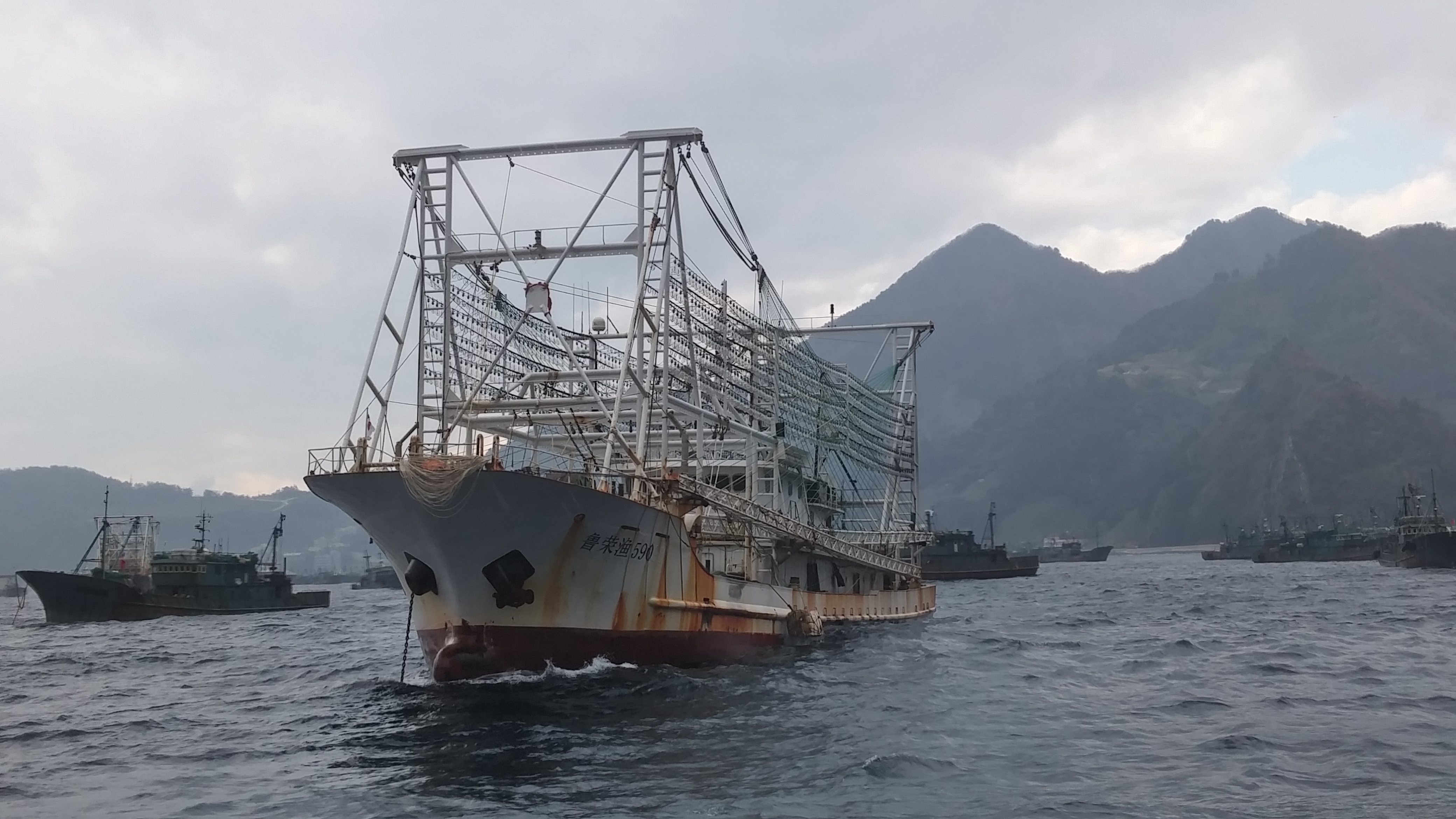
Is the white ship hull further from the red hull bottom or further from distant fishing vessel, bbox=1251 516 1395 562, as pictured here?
distant fishing vessel, bbox=1251 516 1395 562

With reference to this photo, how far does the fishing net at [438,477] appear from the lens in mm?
23016

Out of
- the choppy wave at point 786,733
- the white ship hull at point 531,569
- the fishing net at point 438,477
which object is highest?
the fishing net at point 438,477

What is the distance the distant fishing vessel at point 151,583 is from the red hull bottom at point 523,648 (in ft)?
158

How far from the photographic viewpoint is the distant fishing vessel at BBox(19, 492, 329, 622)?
219ft

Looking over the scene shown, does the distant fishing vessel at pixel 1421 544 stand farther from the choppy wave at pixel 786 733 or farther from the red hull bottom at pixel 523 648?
the red hull bottom at pixel 523 648

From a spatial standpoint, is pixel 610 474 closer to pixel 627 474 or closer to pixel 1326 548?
pixel 627 474

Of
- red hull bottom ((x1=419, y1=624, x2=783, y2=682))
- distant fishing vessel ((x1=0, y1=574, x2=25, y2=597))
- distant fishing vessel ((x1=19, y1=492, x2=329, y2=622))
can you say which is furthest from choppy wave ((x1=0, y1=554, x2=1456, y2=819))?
distant fishing vessel ((x1=0, y1=574, x2=25, y2=597))

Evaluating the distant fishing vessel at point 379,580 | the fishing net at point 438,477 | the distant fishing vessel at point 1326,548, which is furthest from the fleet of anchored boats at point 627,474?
the distant fishing vessel at point 379,580

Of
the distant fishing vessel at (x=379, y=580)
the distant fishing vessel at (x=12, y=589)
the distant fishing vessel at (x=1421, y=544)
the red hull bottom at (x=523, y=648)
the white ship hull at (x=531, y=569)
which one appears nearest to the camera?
the white ship hull at (x=531, y=569)

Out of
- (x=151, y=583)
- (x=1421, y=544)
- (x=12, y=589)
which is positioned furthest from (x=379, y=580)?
(x=1421, y=544)

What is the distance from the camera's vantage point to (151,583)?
74.1 metres

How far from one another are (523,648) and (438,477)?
448 cm

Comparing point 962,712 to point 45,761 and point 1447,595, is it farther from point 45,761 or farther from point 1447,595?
point 1447,595

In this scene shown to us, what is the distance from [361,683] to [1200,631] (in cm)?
2703
